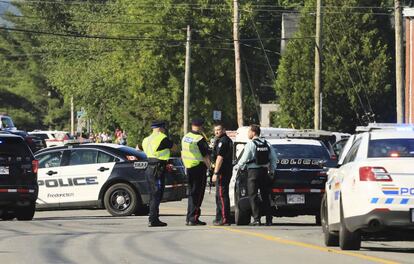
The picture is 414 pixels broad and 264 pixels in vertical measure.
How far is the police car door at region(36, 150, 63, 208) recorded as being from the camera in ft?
77.4

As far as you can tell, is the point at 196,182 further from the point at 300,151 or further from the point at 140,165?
the point at 140,165

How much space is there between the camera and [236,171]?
1988cm

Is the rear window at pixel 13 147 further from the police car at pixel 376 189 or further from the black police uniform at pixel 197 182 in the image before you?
the police car at pixel 376 189

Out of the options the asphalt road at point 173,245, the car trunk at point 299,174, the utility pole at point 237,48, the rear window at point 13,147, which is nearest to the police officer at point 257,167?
the car trunk at point 299,174

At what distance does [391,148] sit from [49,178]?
1167 cm

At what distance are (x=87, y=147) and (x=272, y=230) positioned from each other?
7015 mm

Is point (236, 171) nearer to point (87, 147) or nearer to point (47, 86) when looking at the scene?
point (87, 147)

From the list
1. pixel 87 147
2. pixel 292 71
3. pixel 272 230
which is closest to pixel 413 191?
pixel 272 230

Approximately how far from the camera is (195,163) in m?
18.6

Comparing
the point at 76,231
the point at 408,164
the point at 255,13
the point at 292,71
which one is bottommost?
the point at 76,231

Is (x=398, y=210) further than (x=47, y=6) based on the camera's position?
No

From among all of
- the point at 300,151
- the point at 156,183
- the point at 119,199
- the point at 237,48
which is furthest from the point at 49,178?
the point at 237,48

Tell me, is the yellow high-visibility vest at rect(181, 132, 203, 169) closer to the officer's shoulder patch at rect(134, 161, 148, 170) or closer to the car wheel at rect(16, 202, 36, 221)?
the car wheel at rect(16, 202, 36, 221)

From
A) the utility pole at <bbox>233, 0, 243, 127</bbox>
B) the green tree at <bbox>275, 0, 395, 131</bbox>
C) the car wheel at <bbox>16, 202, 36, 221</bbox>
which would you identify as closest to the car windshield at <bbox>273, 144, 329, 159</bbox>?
the car wheel at <bbox>16, 202, 36, 221</bbox>
